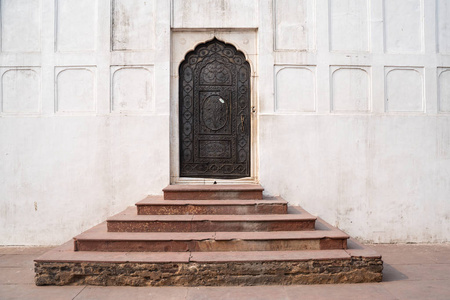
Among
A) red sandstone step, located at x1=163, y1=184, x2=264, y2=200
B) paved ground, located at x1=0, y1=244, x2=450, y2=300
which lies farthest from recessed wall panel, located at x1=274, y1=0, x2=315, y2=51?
paved ground, located at x1=0, y1=244, x2=450, y2=300

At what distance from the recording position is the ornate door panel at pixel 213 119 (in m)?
6.71

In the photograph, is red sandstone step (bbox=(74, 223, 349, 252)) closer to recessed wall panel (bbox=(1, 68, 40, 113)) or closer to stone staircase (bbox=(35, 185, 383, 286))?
stone staircase (bbox=(35, 185, 383, 286))

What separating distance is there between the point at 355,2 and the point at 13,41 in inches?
249

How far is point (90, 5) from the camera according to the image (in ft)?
21.8

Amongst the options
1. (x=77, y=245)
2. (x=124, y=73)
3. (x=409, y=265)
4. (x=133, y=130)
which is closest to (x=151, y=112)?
(x=133, y=130)

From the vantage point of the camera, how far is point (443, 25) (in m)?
6.77

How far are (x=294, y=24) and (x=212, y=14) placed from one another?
1.51 m

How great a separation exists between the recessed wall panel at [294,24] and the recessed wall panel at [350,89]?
753 mm

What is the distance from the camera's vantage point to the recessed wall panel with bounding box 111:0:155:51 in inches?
259

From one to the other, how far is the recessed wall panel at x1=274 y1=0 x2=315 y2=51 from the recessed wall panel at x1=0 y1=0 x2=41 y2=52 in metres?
4.39

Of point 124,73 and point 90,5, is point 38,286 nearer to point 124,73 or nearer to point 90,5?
point 124,73

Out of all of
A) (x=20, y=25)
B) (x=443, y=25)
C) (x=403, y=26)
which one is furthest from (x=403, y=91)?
(x=20, y=25)

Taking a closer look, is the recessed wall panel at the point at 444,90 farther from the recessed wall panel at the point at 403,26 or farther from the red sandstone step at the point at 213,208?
the red sandstone step at the point at 213,208

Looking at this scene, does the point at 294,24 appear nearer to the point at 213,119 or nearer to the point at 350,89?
the point at 350,89
